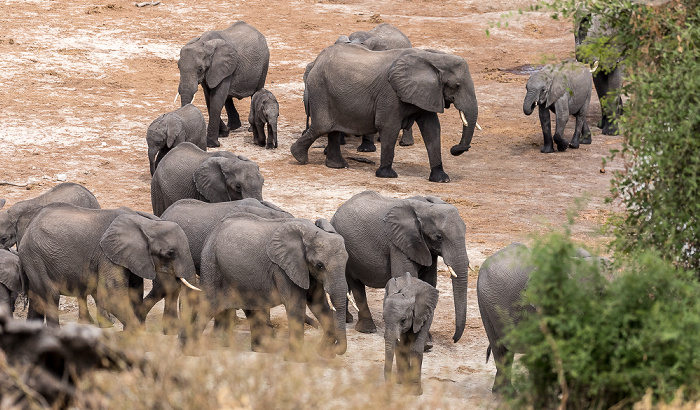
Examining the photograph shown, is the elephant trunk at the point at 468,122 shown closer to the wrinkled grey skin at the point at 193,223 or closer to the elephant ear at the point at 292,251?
the wrinkled grey skin at the point at 193,223

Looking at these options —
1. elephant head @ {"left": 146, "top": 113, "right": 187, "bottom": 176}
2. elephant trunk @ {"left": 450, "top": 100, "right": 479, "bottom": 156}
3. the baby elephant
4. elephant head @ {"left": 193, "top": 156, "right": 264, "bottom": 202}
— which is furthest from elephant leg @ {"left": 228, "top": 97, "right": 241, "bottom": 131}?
elephant head @ {"left": 193, "top": 156, "right": 264, "bottom": 202}

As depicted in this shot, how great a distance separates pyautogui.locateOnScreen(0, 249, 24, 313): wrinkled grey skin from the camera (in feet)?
30.4

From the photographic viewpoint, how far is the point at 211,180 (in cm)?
1126

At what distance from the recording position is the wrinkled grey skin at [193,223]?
9359 millimetres

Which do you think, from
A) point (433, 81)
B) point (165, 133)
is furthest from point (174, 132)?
point (433, 81)

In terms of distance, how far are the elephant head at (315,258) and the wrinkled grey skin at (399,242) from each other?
0.70 metres

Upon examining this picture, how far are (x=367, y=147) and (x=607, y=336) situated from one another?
37.4 feet

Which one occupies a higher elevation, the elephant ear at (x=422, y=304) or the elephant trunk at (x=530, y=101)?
the elephant ear at (x=422, y=304)

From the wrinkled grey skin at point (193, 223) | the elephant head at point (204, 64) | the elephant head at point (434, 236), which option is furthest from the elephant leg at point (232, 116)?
the elephant head at point (434, 236)

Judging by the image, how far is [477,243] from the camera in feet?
39.7

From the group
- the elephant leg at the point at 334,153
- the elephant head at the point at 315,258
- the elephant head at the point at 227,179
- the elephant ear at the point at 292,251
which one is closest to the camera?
the elephant head at the point at 315,258

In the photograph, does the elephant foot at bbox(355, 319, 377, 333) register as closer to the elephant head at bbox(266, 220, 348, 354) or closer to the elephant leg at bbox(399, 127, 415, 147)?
the elephant head at bbox(266, 220, 348, 354)

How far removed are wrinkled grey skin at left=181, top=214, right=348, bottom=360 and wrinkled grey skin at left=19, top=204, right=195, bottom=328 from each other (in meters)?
0.34

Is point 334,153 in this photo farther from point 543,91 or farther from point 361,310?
point 361,310
